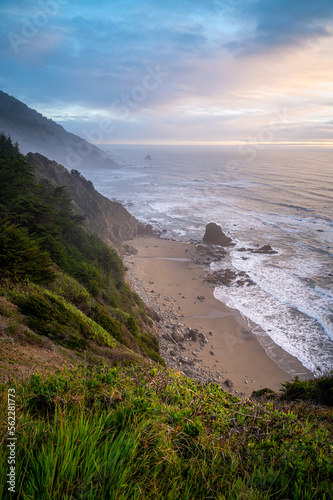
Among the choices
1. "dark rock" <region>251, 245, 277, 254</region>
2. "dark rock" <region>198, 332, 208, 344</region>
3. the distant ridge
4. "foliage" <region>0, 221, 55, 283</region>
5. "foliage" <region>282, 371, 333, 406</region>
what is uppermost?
the distant ridge

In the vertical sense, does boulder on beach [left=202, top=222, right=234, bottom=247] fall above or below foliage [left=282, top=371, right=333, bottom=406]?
above

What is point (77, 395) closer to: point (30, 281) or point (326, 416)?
point (326, 416)

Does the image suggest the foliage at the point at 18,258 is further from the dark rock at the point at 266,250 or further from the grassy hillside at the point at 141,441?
the dark rock at the point at 266,250

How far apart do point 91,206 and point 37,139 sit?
98.3m

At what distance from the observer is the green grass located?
6.45 ft

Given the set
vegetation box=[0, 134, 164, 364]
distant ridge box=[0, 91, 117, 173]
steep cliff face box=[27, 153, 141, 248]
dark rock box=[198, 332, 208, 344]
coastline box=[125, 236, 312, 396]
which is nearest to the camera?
vegetation box=[0, 134, 164, 364]

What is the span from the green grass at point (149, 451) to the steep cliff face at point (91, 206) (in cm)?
2671

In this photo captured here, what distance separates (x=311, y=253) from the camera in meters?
35.0

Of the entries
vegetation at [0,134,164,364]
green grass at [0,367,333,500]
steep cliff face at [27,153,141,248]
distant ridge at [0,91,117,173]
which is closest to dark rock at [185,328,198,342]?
vegetation at [0,134,164,364]

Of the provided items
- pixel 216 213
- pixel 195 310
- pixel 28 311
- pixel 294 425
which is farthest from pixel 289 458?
pixel 216 213

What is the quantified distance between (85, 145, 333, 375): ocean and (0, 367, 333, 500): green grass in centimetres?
1647

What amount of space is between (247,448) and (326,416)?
3083 millimetres

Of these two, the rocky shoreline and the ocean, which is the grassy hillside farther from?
the ocean

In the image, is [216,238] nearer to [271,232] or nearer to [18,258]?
[271,232]
